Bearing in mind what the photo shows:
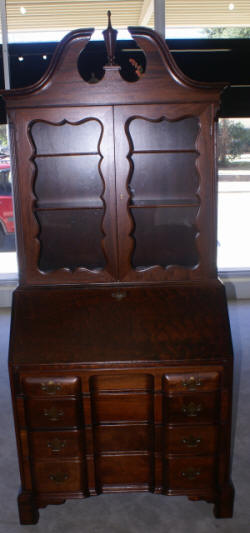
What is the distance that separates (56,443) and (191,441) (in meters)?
0.58

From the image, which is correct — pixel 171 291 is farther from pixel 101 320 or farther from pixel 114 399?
pixel 114 399

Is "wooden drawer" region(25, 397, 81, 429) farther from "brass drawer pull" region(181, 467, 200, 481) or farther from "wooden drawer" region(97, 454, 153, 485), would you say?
"brass drawer pull" region(181, 467, 200, 481)

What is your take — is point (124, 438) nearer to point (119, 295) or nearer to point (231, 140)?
point (119, 295)

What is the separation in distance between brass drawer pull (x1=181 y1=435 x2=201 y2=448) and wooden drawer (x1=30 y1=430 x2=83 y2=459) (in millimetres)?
448

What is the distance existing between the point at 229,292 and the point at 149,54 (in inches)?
139

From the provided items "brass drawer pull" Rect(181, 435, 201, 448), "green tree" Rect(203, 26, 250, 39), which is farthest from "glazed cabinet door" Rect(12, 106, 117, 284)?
"green tree" Rect(203, 26, 250, 39)

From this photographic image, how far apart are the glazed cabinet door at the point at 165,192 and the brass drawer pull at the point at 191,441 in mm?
684

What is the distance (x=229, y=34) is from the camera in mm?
4227

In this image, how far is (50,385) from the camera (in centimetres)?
181

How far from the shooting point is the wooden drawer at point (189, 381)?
1815 mm

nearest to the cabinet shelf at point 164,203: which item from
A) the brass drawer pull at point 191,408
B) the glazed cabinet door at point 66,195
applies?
the glazed cabinet door at point 66,195

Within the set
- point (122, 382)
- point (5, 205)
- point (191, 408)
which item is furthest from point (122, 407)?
point (5, 205)

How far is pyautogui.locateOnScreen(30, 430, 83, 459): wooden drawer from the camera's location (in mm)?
1882

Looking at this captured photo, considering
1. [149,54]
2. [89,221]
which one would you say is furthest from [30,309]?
[149,54]
